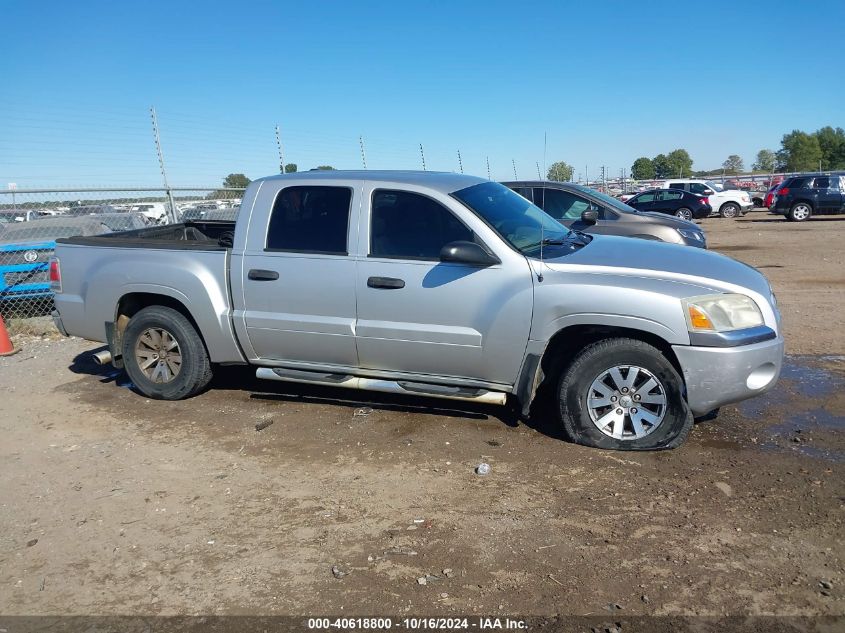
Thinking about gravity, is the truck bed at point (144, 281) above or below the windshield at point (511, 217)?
below

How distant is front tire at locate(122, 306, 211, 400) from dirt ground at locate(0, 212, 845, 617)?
→ 0.18 m

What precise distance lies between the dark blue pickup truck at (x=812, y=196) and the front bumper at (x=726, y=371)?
71.2 ft

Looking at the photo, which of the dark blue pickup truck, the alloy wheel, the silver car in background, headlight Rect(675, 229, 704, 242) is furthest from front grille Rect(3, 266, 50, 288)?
the dark blue pickup truck

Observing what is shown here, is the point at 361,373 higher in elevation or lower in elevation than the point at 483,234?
lower

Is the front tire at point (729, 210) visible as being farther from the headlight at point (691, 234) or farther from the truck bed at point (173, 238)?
the truck bed at point (173, 238)

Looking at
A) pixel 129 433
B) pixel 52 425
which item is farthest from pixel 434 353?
pixel 52 425

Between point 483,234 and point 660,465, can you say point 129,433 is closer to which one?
point 483,234

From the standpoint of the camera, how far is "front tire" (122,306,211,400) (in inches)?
214

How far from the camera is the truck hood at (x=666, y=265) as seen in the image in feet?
13.6


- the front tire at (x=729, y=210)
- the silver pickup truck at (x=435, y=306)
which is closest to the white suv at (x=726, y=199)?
the front tire at (x=729, y=210)

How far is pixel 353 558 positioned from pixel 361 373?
1869mm

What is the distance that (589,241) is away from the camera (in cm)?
504

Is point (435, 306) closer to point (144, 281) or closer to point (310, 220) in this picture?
point (310, 220)

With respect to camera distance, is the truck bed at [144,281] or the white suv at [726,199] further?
the white suv at [726,199]
